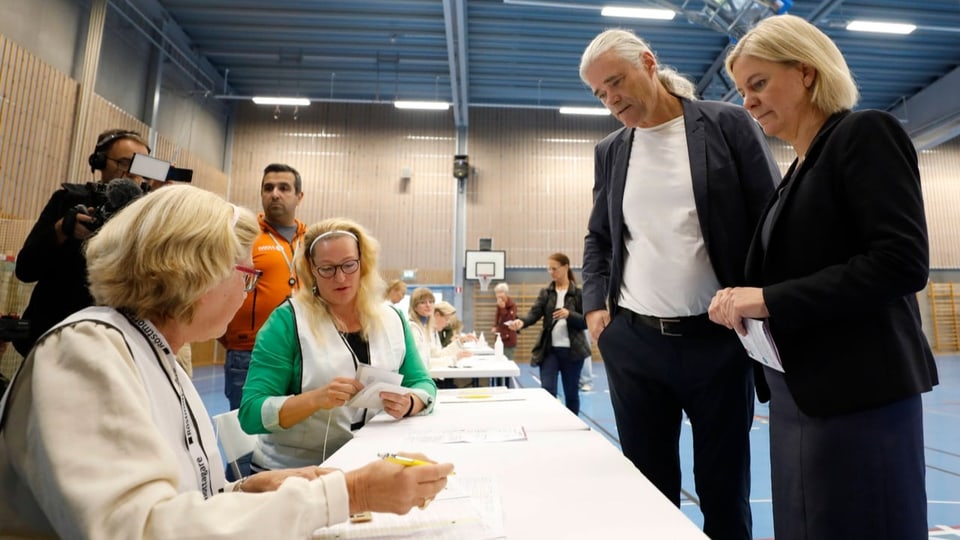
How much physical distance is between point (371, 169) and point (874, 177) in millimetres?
11994

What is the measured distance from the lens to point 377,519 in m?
0.89

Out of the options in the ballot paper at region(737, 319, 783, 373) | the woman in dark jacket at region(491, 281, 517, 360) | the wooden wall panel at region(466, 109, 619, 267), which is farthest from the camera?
the wooden wall panel at region(466, 109, 619, 267)

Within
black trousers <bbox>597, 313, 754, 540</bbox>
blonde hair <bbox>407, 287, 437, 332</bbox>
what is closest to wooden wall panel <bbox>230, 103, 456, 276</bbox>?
blonde hair <bbox>407, 287, 437, 332</bbox>

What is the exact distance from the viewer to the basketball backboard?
11.8 m

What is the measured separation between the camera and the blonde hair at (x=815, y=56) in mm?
1133

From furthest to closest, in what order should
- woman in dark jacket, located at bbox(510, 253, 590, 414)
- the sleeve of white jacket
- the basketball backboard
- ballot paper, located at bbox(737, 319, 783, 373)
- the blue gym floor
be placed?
the basketball backboard < woman in dark jacket, located at bbox(510, 253, 590, 414) < the blue gym floor < ballot paper, located at bbox(737, 319, 783, 373) < the sleeve of white jacket

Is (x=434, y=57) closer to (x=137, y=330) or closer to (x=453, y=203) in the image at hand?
(x=453, y=203)

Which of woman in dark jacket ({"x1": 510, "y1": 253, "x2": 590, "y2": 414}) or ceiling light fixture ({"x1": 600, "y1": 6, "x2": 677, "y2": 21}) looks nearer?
woman in dark jacket ({"x1": 510, "y1": 253, "x2": 590, "y2": 414})

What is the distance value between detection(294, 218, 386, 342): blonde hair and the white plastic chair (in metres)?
0.47

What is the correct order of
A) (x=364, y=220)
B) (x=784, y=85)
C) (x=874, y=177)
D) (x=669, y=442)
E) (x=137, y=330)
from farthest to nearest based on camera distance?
(x=364, y=220)
(x=669, y=442)
(x=784, y=85)
(x=874, y=177)
(x=137, y=330)

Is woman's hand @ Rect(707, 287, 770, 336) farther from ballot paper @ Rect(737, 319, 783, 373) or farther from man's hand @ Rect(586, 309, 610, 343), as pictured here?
man's hand @ Rect(586, 309, 610, 343)

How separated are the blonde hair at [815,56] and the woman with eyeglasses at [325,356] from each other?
4.78 ft

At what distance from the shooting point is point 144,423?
66cm

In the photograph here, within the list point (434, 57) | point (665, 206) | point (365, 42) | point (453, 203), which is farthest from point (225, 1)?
point (665, 206)
